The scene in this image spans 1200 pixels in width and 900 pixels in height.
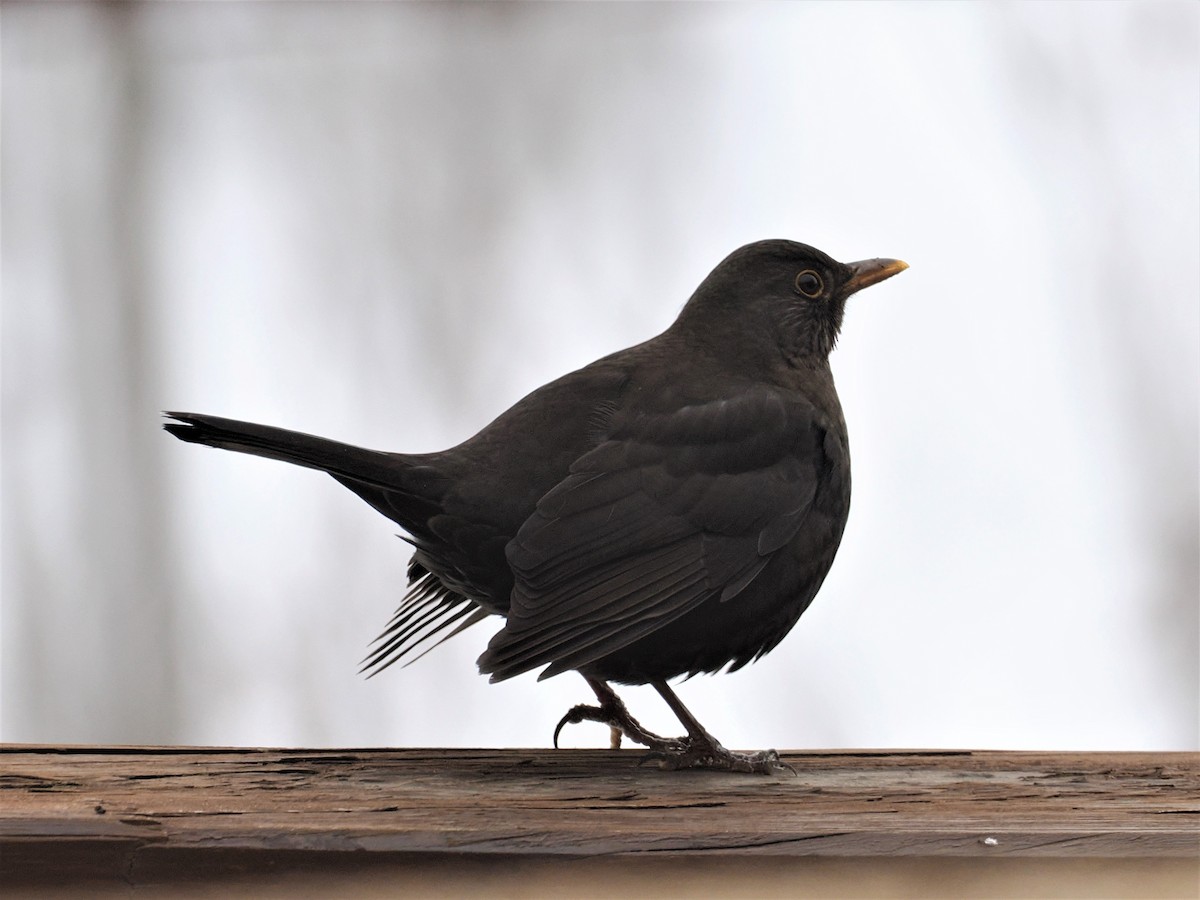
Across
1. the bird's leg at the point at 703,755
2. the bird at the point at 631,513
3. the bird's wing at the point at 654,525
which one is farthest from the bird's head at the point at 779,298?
the bird's leg at the point at 703,755

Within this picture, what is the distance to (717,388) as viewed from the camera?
127 inches

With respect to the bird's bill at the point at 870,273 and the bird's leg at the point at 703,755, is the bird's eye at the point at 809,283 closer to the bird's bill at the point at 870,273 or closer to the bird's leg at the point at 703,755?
the bird's bill at the point at 870,273

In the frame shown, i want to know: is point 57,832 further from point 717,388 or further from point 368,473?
point 717,388

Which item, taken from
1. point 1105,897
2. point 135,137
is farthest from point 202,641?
point 1105,897

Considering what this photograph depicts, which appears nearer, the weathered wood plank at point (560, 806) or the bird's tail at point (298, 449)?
the weathered wood plank at point (560, 806)

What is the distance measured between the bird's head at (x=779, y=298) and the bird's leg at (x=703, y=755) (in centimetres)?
90

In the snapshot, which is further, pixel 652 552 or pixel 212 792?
pixel 652 552

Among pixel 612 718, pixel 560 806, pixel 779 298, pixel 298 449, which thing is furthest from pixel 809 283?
pixel 560 806

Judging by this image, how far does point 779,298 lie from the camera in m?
3.53

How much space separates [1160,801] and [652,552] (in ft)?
3.65

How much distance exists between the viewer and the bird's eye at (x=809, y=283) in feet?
11.7

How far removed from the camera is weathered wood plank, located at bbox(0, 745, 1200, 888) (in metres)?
2.12

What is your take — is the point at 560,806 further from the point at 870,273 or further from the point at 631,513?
the point at 870,273

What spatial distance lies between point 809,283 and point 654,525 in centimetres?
97
